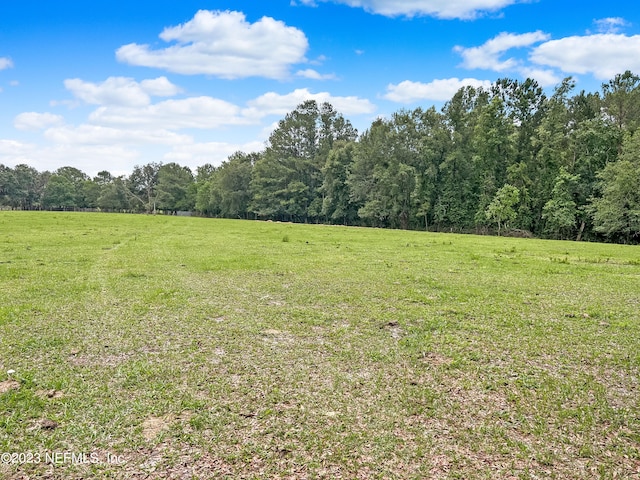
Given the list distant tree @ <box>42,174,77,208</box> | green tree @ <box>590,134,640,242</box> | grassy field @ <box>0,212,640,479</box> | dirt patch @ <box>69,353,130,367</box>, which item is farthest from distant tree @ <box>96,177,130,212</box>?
dirt patch @ <box>69,353,130,367</box>

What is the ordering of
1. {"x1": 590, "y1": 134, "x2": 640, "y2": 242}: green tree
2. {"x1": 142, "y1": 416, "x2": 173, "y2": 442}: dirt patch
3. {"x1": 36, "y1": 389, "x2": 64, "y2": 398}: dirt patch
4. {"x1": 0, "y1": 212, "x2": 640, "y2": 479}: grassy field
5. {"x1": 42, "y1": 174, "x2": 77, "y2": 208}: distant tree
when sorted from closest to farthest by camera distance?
{"x1": 0, "y1": 212, "x2": 640, "y2": 479}: grassy field, {"x1": 142, "y1": 416, "x2": 173, "y2": 442}: dirt patch, {"x1": 36, "y1": 389, "x2": 64, "y2": 398}: dirt patch, {"x1": 590, "y1": 134, "x2": 640, "y2": 242}: green tree, {"x1": 42, "y1": 174, "x2": 77, "y2": 208}: distant tree

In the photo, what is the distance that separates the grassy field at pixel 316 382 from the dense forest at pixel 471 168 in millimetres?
46080

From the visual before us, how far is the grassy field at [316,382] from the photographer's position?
3.64 meters

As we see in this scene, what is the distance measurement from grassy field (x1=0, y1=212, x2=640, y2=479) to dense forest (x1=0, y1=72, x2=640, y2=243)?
46.1 metres

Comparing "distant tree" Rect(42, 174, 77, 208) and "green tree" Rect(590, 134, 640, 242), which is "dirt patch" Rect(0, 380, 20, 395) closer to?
"green tree" Rect(590, 134, 640, 242)

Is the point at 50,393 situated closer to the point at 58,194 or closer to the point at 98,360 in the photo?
the point at 98,360

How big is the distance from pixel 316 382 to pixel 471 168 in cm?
6244

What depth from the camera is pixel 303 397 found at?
477 cm

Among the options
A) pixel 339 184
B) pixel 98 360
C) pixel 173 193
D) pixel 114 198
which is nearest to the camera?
pixel 98 360

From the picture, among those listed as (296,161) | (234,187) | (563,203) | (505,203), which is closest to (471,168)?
(505,203)

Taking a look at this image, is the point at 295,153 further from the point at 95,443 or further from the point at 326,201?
the point at 95,443

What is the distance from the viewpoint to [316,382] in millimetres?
5180

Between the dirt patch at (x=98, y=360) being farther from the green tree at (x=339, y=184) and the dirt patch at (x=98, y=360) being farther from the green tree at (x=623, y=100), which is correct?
the green tree at (x=339, y=184)

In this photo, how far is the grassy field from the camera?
3637mm
